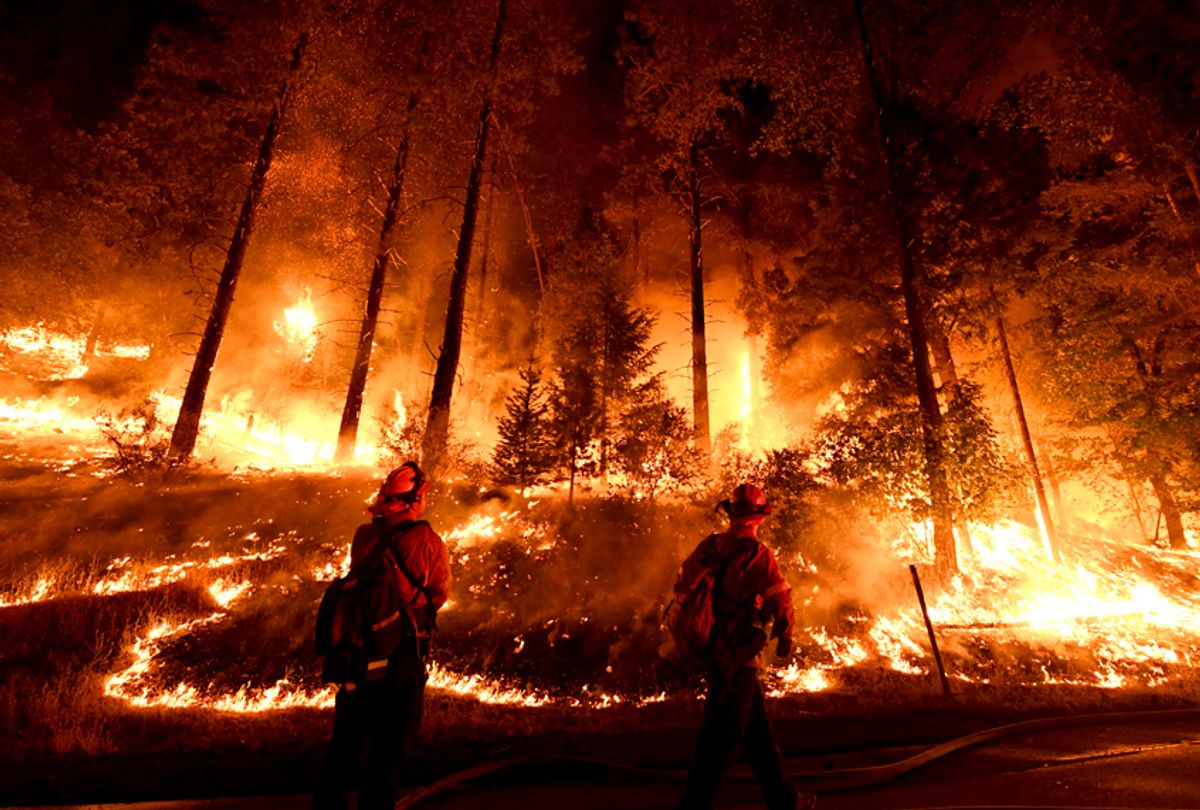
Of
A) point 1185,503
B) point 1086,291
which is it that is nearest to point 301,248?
point 1086,291

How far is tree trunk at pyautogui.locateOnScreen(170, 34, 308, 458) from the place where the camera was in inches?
585

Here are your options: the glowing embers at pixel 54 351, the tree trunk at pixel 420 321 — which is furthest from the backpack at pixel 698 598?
the glowing embers at pixel 54 351

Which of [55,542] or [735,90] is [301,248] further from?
[735,90]

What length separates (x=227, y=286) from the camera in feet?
51.8

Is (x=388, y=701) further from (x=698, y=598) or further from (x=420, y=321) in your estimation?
(x=420, y=321)

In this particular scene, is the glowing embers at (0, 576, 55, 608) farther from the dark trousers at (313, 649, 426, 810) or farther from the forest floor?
the dark trousers at (313, 649, 426, 810)

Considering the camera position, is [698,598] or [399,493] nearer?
[399,493]

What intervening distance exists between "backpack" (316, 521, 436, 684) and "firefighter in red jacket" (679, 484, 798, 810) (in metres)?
1.90

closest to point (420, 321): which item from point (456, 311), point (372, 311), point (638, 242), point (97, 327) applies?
point (372, 311)

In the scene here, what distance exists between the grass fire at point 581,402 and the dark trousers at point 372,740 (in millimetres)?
22

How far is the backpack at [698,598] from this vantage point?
387 centimetres

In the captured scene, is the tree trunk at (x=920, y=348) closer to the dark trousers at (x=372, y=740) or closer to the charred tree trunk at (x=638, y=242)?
the charred tree trunk at (x=638, y=242)

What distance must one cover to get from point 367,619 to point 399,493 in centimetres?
76

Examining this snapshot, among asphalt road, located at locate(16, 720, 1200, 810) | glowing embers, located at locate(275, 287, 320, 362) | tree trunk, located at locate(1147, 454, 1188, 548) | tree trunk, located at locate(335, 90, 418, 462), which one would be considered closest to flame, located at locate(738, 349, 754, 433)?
tree trunk, located at locate(1147, 454, 1188, 548)
